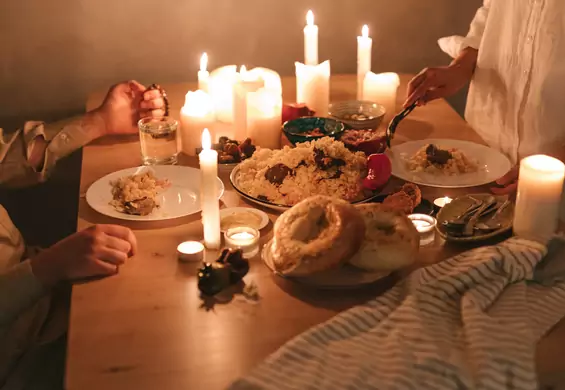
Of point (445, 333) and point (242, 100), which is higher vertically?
point (242, 100)

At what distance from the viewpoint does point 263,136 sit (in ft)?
5.37

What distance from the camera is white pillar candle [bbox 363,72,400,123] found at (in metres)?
1.88

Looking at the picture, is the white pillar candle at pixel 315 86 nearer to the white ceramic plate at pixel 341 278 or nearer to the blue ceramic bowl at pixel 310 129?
the blue ceramic bowl at pixel 310 129

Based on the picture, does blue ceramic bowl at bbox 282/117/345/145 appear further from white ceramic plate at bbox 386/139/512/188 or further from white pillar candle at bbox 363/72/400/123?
white pillar candle at bbox 363/72/400/123

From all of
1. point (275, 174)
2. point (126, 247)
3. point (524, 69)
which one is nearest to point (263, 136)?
point (275, 174)

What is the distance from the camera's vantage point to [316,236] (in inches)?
43.5

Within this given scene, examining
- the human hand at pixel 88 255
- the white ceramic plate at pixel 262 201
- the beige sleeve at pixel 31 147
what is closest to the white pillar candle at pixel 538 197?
the white ceramic plate at pixel 262 201

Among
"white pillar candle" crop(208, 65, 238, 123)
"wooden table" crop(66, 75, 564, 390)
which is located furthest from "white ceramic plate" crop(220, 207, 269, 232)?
"white pillar candle" crop(208, 65, 238, 123)

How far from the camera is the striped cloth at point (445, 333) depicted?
0.86 metres

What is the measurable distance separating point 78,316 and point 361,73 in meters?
1.23

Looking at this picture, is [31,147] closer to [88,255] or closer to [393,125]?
[88,255]

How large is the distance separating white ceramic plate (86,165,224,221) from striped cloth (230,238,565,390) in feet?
1.62

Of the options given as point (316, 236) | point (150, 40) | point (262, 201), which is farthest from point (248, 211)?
point (150, 40)

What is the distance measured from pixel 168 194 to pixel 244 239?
0.30 metres
